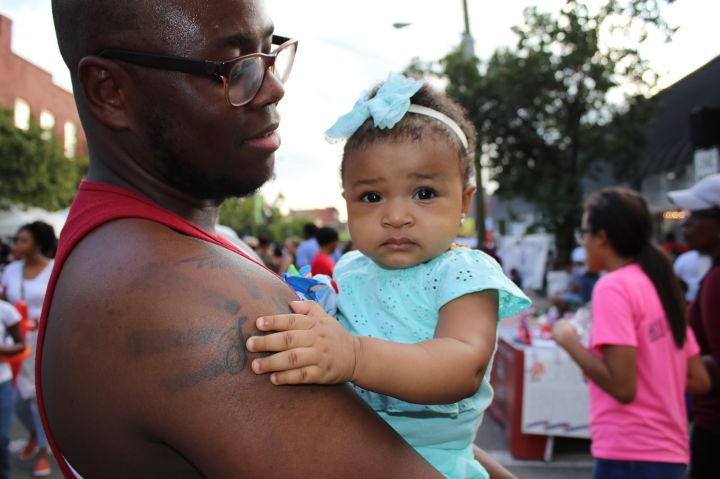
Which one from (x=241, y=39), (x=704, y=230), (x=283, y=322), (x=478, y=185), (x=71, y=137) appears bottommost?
(x=283, y=322)

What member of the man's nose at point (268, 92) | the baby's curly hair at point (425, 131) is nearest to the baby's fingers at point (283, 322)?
the man's nose at point (268, 92)

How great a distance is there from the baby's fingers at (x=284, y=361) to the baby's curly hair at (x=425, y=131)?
848 mm

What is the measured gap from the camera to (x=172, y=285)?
1.08 m

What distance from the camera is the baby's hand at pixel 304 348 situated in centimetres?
107

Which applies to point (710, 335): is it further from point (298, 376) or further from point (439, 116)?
point (298, 376)

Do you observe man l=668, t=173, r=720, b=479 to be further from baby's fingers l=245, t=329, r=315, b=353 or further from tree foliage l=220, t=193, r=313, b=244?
tree foliage l=220, t=193, r=313, b=244

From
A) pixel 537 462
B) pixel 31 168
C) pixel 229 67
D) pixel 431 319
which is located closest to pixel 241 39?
pixel 229 67

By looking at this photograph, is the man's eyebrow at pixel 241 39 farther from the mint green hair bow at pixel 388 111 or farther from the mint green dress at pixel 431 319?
the mint green dress at pixel 431 319

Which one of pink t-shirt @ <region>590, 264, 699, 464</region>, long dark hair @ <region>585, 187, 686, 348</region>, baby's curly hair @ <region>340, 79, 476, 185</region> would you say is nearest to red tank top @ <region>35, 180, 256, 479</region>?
baby's curly hair @ <region>340, 79, 476, 185</region>

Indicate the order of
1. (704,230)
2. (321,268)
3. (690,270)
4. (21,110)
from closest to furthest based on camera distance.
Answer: (321,268) < (704,230) < (690,270) < (21,110)

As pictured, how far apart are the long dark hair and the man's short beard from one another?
257 cm

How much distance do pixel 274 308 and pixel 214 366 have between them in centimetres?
17

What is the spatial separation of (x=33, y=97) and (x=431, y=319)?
35.0 metres

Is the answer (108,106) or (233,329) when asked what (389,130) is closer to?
(108,106)
